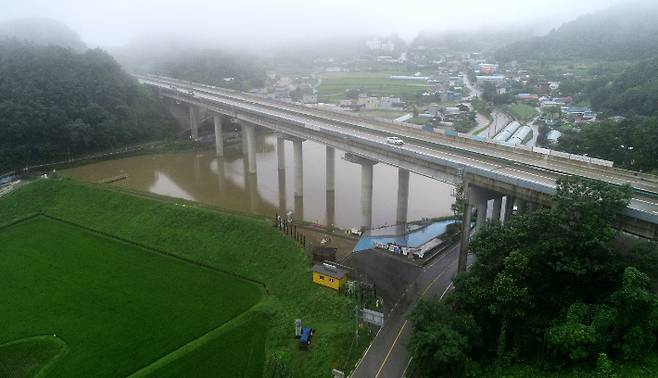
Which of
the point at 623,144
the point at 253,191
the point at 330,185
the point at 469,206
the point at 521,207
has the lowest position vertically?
the point at 253,191

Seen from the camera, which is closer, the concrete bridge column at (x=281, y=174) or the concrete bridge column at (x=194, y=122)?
the concrete bridge column at (x=281, y=174)

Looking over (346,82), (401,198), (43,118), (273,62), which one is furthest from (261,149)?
(273,62)

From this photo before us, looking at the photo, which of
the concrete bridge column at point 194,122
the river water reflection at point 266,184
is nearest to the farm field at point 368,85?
the concrete bridge column at point 194,122

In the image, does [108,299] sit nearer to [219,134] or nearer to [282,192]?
[282,192]

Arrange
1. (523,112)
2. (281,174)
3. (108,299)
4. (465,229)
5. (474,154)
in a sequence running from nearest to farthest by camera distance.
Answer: (108,299) → (465,229) → (474,154) → (281,174) → (523,112)

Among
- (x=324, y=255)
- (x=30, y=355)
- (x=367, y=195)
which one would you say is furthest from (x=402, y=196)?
(x=30, y=355)

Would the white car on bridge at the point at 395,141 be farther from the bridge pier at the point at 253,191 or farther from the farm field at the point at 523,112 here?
the farm field at the point at 523,112
